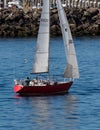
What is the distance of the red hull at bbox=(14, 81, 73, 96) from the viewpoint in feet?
201

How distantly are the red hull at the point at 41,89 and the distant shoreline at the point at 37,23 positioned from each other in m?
85.7

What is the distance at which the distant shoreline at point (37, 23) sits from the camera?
151 meters

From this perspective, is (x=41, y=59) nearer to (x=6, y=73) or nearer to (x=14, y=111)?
(x=14, y=111)

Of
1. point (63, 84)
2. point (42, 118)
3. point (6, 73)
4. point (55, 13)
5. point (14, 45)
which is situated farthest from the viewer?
point (55, 13)

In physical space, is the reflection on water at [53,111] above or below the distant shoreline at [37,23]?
above

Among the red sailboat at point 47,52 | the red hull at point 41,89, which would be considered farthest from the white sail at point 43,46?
the red hull at point 41,89

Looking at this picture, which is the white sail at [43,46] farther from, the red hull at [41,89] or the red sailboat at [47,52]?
the red hull at [41,89]

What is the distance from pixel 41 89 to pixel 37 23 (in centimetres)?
9418

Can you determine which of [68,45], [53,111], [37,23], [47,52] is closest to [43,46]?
[47,52]

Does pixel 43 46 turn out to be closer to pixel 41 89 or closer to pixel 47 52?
pixel 47 52

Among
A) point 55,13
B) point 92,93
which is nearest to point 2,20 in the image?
point 55,13

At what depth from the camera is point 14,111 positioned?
56.0 meters

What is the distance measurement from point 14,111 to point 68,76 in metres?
9.12

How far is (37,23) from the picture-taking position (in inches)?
6107
